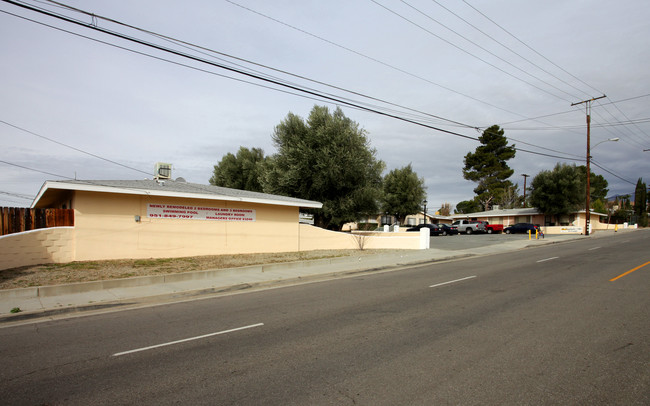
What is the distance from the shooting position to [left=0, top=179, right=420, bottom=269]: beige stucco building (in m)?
12.9

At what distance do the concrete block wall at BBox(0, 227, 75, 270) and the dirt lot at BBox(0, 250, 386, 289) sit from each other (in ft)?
1.32

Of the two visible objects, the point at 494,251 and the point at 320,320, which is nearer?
the point at 320,320

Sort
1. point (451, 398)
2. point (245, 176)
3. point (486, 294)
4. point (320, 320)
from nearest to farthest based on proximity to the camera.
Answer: point (451, 398), point (320, 320), point (486, 294), point (245, 176)

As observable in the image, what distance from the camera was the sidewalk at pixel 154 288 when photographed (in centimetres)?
837

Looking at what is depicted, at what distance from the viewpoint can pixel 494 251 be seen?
71.1 ft

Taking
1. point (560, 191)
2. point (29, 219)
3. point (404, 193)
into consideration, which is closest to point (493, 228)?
point (560, 191)

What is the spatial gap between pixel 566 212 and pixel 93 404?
54.0 meters

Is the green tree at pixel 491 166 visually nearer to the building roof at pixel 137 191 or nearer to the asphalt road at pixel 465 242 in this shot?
the asphalt road at pixel 465 242

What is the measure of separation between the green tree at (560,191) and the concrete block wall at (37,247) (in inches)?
1961

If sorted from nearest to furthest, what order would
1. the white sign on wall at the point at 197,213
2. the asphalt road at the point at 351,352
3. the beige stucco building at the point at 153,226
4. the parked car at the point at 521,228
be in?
the asphalt road at the point at 351,352 < the beige stucco building at the point at 153,226 < the white sign on wall at the point at 197,213 < the parked car at the point at 521,228

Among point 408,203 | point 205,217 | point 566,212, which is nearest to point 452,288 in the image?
point 205,217

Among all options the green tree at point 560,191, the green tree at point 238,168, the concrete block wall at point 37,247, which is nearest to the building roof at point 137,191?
the concrete block wall at point 37,247

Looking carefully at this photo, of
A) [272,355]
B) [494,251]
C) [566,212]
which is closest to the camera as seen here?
[272,355]

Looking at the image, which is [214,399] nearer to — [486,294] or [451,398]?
[451,398]
